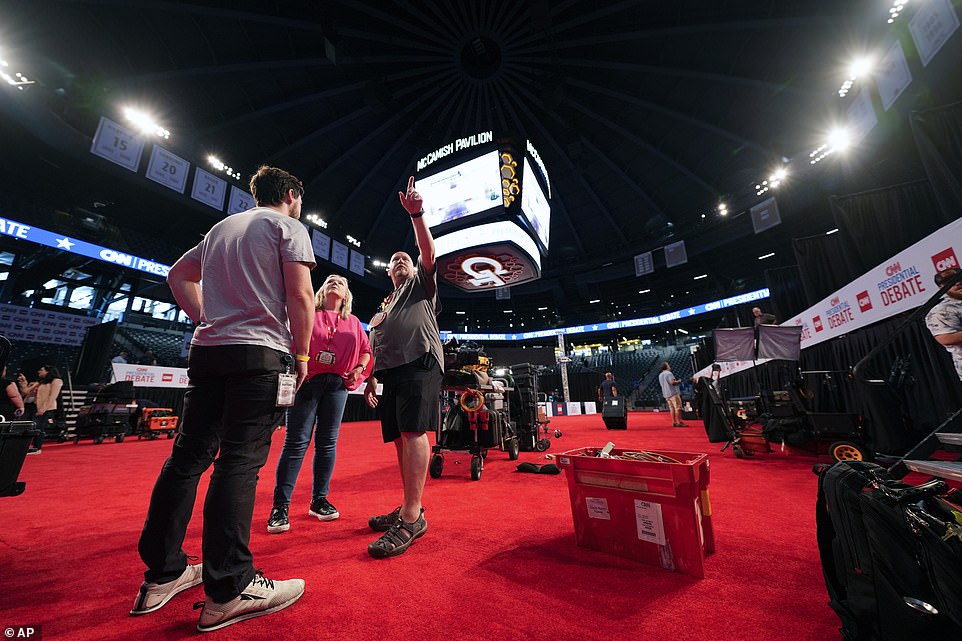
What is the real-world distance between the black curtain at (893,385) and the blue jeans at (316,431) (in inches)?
177

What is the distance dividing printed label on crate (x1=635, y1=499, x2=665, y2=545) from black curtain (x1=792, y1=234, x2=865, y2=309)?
8.42 meters

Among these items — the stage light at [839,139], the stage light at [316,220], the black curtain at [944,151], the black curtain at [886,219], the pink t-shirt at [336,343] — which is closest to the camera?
the pink t-shirt at [336,343]

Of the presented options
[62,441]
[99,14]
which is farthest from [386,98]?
[62,441]

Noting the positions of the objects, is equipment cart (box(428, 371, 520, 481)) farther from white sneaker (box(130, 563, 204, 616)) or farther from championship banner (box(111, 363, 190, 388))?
A: championship banner (box(111, 363, 190, 388))

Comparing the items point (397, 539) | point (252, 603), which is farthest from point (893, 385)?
point (252, 603)

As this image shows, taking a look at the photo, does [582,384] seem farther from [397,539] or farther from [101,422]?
[397,539]

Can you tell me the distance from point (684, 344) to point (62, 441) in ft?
103

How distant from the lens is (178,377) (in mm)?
10625

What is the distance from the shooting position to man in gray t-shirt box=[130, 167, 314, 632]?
122 centimetres

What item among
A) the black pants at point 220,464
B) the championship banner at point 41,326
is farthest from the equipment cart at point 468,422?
the championship banner at point 41,326

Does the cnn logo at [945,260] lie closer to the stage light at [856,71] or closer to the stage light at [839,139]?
the stage light at [856,71]

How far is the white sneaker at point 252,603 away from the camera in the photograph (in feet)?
3.85

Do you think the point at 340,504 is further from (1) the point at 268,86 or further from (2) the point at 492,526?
(1) the point at 268,86

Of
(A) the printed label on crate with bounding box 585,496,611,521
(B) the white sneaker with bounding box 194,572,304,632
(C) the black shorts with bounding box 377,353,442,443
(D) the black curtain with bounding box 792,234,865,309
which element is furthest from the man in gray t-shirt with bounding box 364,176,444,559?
(D) the black curtain with bounding box 792,234,865,309
